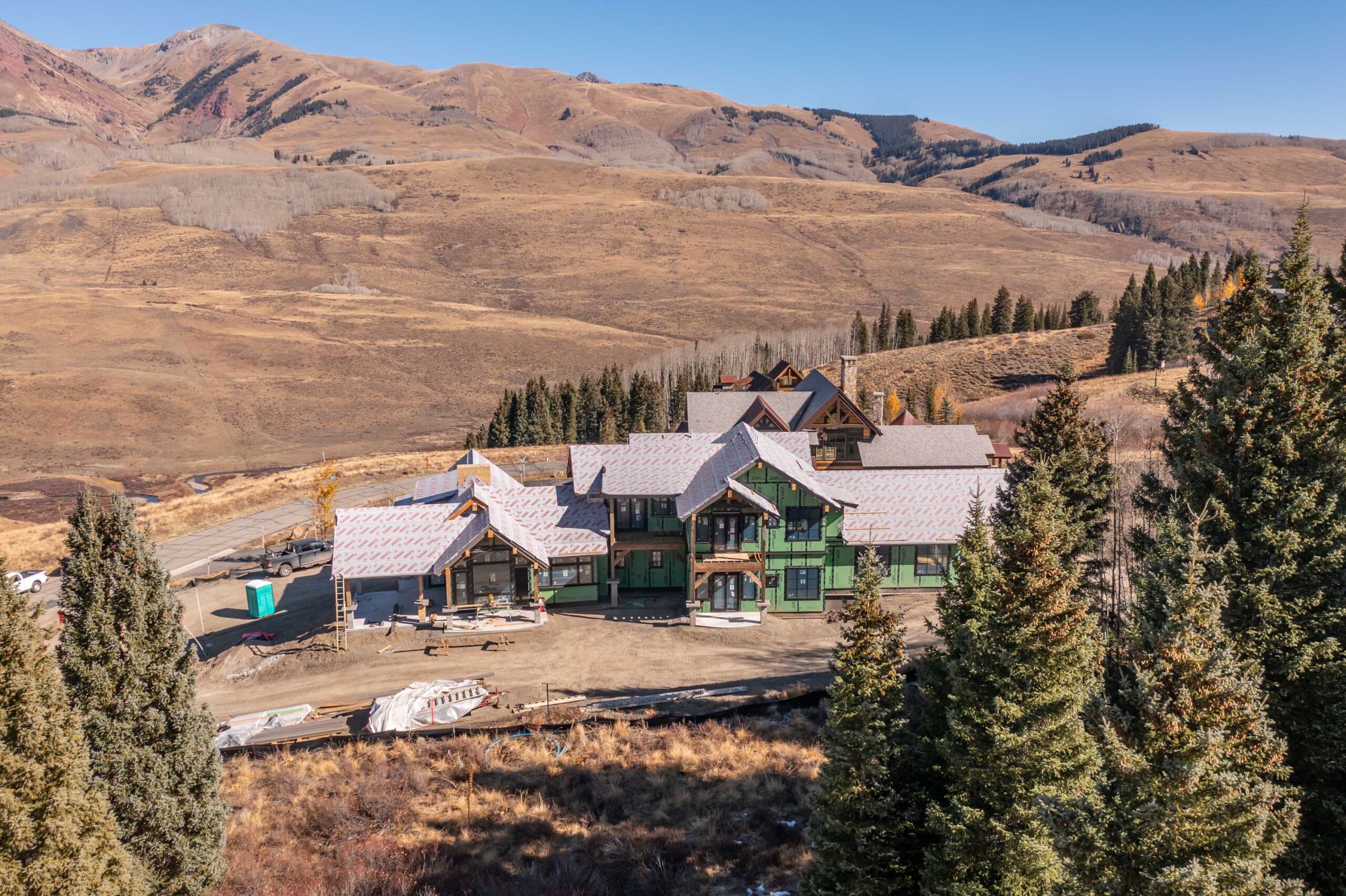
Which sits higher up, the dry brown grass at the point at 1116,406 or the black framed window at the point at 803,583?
the dry brown grass at the point at 1116,406

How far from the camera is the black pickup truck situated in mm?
45781

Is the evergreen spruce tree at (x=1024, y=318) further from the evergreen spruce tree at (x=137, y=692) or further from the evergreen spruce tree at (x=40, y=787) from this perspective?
the evergreen spruce tree at (x=40, y=787)

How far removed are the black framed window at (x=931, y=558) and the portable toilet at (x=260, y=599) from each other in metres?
33.0

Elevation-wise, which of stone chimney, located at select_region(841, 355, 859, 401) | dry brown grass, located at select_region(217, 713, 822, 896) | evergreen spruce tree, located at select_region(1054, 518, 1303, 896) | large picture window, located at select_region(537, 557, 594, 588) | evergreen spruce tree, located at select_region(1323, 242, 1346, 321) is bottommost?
dry brown grass, located at select_region(217, 713, 822, 896)

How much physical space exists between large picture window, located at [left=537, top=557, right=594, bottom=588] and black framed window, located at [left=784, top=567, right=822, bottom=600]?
962 centimetres

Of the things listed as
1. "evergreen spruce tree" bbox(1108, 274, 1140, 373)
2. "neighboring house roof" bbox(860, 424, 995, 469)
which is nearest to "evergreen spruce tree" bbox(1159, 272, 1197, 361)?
"evergreen spruce tree" bbox(1108, 274, 1140, 373)

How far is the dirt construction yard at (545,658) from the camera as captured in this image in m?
31.0

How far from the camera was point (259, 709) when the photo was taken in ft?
98.7

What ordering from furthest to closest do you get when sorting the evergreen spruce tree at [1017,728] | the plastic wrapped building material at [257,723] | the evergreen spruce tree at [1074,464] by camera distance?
the plastic wrapped building material at [257,723]
the evergreen spruce tree at [1074,464]
the evergreen spruce tree at [1017,728]

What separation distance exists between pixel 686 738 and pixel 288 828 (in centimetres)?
1204

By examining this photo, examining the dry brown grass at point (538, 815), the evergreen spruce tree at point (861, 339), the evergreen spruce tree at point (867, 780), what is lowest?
the dry brown grass at point (538, 815)

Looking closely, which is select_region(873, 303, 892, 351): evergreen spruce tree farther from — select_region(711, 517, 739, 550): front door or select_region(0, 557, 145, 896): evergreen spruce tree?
select_region(0, 557, 145, 896): evergreen spruce tree

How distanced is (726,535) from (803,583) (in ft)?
15.3

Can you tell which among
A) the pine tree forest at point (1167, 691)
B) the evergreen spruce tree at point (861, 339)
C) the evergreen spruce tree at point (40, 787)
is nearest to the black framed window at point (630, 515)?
the pine tree forest at point (1167, 691)
